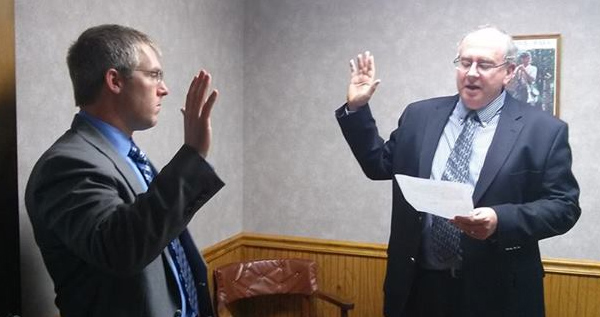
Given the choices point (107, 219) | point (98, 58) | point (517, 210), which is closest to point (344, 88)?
point (517, 210)

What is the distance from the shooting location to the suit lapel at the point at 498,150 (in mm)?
1815

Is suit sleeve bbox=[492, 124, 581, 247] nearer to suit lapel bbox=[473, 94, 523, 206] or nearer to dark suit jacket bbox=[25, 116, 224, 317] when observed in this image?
suit lapel bbox=[473, 94, 523, 206]

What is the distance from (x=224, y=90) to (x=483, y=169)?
64.0 inches

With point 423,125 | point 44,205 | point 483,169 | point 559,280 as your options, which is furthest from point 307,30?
point 44,205

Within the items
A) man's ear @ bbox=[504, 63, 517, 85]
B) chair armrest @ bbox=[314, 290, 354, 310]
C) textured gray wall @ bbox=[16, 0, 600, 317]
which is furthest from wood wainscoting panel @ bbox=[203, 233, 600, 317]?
man's ear @ bbox=[504, 63, 517, 85]

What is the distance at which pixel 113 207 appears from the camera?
1.11 meters

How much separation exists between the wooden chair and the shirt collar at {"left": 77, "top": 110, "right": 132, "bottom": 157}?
151cm

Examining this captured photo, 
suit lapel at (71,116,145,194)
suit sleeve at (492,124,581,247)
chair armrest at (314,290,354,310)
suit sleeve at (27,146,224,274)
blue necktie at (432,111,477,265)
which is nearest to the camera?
suit sleeve at (27,146,224,274)

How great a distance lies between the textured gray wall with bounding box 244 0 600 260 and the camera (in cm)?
270

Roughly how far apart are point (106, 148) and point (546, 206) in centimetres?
144

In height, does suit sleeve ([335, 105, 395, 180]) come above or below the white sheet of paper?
above

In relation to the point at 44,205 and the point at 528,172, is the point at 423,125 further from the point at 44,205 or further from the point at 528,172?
the point at 44,205

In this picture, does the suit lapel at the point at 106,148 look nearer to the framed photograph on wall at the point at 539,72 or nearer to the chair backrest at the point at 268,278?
the chair backrest at the point at 268,278

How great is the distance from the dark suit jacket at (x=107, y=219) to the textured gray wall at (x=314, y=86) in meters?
1.01
